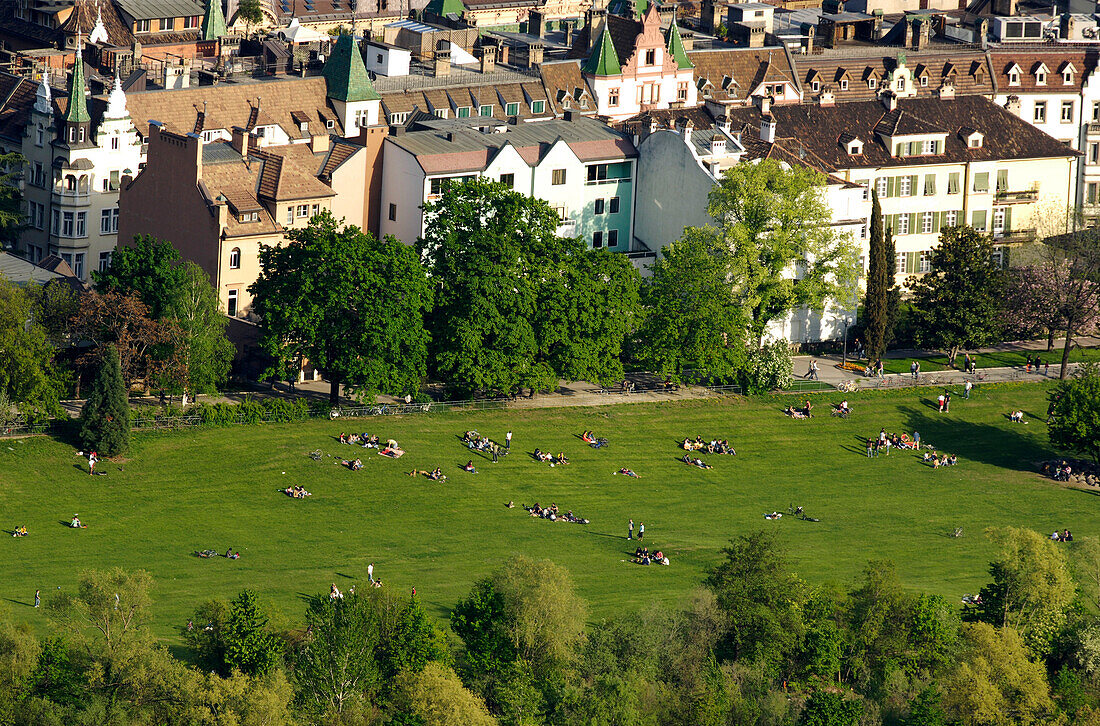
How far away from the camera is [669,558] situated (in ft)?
475

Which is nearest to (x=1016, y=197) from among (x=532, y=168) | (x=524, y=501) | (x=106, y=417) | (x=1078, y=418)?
(x=1078, y=418)

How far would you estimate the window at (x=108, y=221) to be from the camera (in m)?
178

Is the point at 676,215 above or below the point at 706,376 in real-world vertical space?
above

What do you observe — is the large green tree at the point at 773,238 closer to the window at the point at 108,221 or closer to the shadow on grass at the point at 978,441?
the shadow on grass at the point at 978,441

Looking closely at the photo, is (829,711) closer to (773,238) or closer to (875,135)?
(773,238)

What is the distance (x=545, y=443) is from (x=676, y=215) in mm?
28089

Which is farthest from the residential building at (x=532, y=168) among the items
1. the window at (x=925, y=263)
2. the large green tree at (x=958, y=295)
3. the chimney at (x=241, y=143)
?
the window at (x=925, y=263)

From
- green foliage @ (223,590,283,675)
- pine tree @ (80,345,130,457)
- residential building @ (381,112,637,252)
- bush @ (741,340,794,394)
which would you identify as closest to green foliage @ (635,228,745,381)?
bush @ (741,340,794,394)

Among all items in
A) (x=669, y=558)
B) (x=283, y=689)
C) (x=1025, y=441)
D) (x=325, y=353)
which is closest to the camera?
(x=283, y=689)

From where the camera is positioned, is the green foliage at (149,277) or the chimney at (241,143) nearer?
the green foliage at (149,277)

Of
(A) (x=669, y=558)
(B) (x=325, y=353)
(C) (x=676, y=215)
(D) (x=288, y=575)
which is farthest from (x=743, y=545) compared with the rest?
(C) (x=676, y=215)

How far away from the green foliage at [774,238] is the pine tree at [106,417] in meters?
45.2

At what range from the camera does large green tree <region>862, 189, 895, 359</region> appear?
177 metres

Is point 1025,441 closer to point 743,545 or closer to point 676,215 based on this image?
point 676,215
